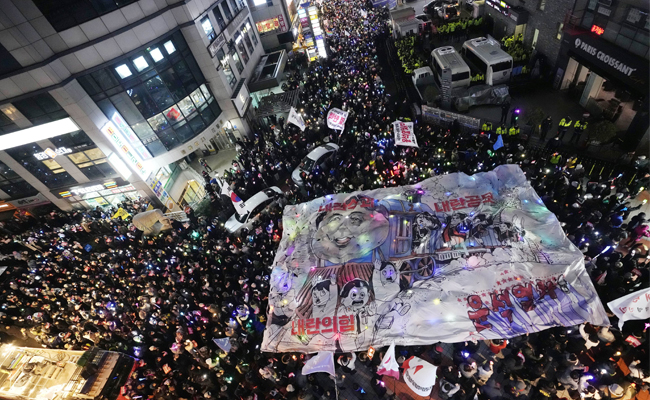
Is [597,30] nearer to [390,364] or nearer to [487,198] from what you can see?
[487,198]

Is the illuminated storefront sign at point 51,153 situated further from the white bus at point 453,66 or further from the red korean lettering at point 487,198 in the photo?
the white bus at point 453,66

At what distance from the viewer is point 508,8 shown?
945 inches

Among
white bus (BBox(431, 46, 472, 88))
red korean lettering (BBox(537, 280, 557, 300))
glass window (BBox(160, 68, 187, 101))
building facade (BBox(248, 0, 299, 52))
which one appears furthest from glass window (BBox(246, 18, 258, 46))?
red korean lettering (BBox(537, 280, 557, 300))

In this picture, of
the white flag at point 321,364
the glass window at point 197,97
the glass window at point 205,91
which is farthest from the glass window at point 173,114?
the white flag at point 321,364

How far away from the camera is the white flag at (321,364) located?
29.0ft

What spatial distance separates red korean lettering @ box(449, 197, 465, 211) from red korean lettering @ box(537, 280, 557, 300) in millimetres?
3702

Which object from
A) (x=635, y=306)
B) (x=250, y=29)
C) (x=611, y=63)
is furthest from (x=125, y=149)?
(x=611, y=63)

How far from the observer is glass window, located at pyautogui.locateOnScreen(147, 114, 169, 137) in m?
19.5

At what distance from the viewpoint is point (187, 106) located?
20.9m

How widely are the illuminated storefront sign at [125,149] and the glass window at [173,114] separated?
2946 millimetres

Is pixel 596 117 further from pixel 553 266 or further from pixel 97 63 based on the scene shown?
pixel 97 63

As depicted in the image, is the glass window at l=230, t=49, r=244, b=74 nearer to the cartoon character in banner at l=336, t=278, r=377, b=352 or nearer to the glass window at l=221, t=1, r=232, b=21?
the glass window at l=221, t=1, r=232, b=21

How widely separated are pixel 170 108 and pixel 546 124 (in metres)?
22.7

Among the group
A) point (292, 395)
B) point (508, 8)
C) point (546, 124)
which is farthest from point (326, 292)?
point (508, 8)
